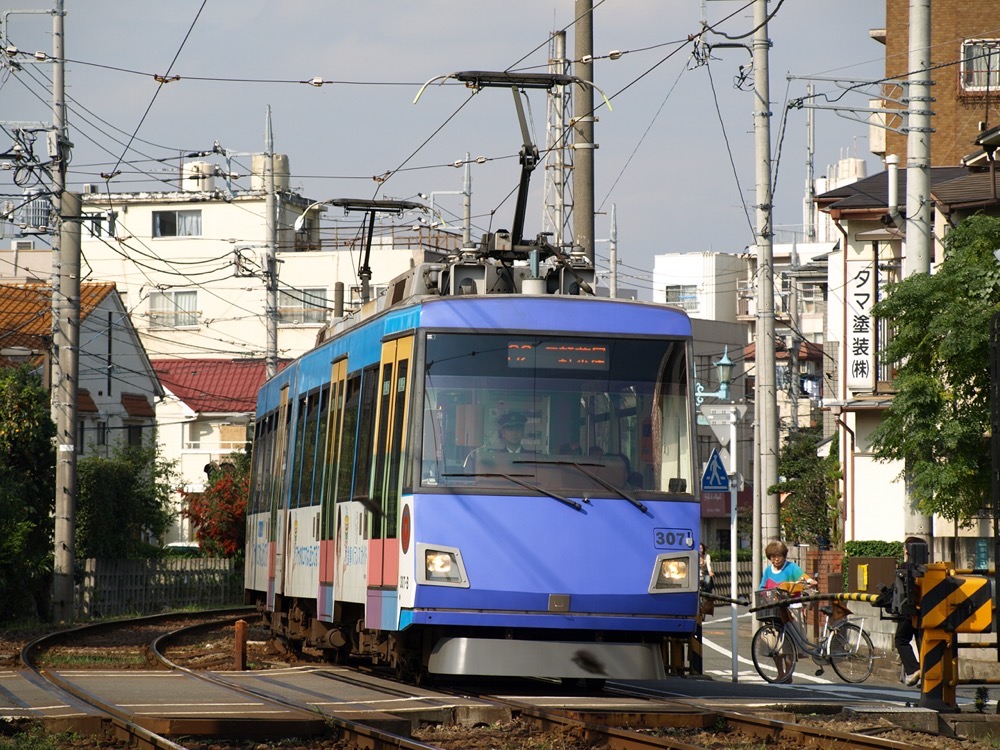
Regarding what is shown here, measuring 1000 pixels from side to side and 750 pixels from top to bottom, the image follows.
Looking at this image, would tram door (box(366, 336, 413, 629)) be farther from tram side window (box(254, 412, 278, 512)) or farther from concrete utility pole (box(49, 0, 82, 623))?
concrete utility pole (box(49, 0, 82, 623))

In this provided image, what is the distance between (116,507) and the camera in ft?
127

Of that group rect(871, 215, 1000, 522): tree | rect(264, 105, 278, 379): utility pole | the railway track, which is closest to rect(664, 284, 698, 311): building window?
rect(264, 105, 278, 379): utility pole

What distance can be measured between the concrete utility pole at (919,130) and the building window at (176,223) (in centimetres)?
6189

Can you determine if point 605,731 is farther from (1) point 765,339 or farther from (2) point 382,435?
(1) point 765,339

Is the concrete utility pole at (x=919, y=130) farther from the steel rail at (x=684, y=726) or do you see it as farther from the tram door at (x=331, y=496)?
the steel rail at (x=684, y=726)

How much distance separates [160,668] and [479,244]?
716 centimetres

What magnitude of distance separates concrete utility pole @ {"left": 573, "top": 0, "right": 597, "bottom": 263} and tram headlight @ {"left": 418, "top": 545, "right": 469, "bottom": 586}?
31.6ft

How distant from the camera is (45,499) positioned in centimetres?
3042

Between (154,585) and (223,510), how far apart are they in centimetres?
534

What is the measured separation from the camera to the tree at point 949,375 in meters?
20.7

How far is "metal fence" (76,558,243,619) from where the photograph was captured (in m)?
35.1

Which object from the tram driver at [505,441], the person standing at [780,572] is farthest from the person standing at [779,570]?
the tram driver at [505,441]

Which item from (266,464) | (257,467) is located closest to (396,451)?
(266,464)

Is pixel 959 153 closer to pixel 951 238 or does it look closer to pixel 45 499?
pixel 951 238
